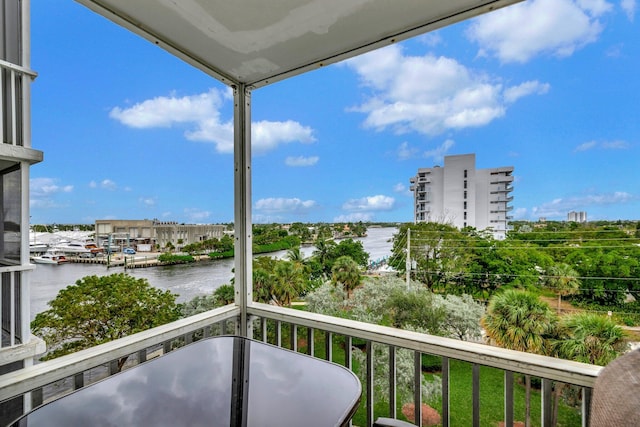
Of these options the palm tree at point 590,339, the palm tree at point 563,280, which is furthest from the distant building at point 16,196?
the palm tree at point 563,280

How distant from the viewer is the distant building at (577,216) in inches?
67.1

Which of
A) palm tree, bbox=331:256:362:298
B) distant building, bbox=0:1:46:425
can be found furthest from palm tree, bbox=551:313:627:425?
distant building, bbox=0:1:46:425

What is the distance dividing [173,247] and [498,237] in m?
2.27

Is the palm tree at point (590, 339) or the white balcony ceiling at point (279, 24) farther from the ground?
the white balcony ceiling at point (279, 24)

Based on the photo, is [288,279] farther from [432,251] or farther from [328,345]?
[432,251]

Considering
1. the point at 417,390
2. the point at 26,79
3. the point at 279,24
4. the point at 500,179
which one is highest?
the point at 279,24

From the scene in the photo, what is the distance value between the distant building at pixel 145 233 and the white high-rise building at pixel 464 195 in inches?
67.1

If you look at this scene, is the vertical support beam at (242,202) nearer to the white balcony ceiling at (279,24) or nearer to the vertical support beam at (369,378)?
the white balcony ceiling at (279,24)

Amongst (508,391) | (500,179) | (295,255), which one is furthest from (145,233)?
(500,179)

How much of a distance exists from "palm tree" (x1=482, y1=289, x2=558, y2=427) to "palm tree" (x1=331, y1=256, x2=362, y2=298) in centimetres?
108

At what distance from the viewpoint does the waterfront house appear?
1.19 metres

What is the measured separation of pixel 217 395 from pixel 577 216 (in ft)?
7.05

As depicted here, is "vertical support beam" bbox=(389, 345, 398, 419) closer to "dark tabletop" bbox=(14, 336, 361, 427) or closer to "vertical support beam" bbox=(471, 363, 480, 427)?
"vertical support beam" bbox=(471, 363, 480, 427)

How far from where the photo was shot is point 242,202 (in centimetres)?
225
